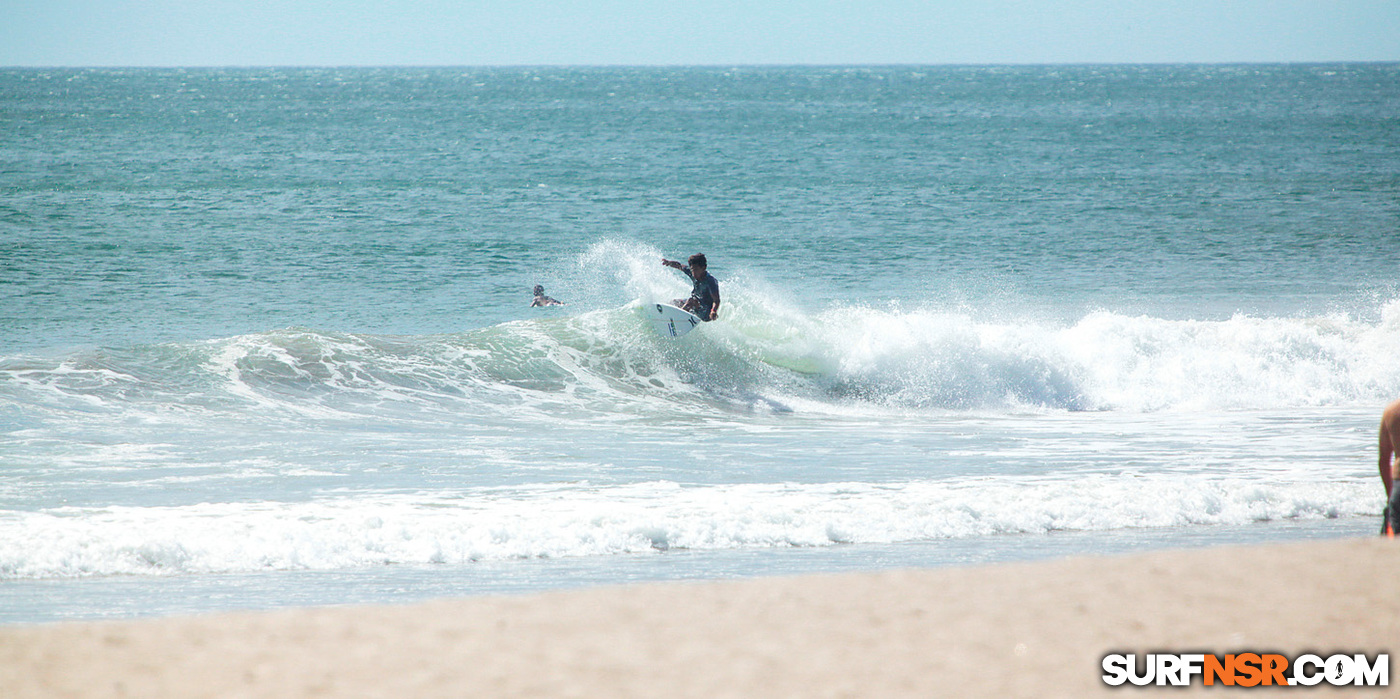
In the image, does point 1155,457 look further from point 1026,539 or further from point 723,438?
point 723,438

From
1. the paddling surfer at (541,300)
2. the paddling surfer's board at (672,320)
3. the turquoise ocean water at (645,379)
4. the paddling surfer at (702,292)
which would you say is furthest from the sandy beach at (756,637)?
the paddling surfer at (541,300)

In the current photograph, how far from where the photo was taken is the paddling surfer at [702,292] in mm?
14172

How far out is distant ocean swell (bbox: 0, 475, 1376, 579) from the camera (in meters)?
7.32

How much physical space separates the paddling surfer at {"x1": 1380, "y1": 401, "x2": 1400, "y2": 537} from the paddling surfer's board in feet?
31.5

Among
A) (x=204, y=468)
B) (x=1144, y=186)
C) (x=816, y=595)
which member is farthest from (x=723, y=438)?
(x=1144, y=186)

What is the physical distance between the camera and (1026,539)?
26.2 feet

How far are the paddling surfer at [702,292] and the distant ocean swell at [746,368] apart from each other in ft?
1.84

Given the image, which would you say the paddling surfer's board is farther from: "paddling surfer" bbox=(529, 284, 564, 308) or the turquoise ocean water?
"paddling surfer" bbox=(529, 284, 564, 308)

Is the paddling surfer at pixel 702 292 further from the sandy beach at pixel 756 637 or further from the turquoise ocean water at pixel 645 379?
the sandy beach at pixel 756 637

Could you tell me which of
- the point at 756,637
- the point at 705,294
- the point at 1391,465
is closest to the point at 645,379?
the point at 705,294

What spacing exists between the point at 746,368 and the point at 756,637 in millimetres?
10385

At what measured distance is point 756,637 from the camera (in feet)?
15.2

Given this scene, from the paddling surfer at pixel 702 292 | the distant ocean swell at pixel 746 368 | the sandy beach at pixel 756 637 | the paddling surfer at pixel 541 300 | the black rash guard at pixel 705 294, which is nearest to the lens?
the sandy beach at pixel 756 637

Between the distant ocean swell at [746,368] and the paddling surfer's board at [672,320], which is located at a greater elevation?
the paddling surfer's board at [672,320]
